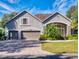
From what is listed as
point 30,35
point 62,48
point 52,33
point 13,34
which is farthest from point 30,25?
point 62,48

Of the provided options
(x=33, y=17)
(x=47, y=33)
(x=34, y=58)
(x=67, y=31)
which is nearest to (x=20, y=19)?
(x=33, y=17)

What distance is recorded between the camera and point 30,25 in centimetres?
2566

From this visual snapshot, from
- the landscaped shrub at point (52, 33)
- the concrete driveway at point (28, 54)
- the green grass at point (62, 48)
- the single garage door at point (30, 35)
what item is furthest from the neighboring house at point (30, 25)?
the concrete driveway at point (28, 54)

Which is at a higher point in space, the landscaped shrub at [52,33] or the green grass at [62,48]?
the landscaped shrub at [52,33]

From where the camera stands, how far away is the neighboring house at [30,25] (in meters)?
25.4

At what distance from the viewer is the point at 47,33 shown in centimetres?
2398

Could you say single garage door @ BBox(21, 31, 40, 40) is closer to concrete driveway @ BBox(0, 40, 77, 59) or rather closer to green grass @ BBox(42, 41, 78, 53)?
A: green grass @ BBox(42, 41, 78, 53)

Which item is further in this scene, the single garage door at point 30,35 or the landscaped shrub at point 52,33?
the single garage door at point 30,35

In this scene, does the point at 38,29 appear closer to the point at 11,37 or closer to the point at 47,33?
the point at 47,33

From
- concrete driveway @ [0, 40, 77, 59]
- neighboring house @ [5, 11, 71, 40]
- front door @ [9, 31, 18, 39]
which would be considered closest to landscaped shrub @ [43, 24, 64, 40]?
neighboring house @ [5, 11, 71, 40]

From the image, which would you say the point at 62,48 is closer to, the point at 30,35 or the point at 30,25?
the point at 30,35

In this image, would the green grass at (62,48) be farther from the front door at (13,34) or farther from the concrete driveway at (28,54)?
the front door at (13,34)

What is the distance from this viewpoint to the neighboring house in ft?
83.3

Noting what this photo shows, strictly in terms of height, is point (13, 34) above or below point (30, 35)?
above
